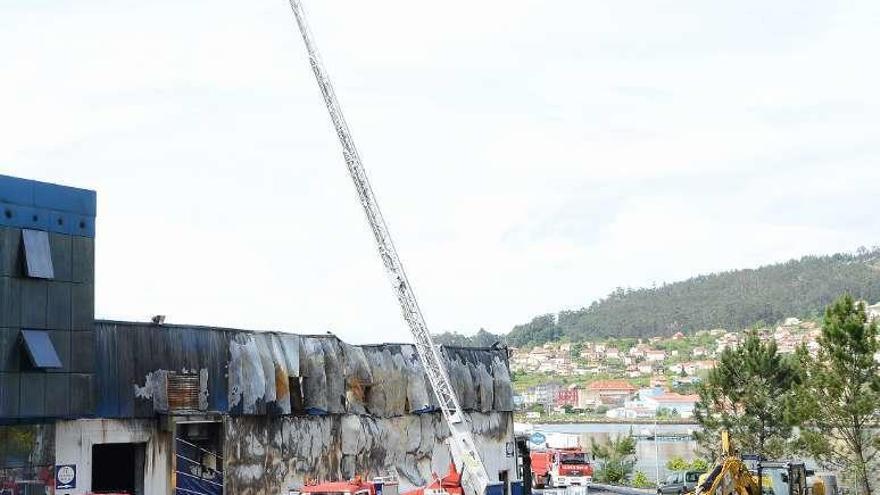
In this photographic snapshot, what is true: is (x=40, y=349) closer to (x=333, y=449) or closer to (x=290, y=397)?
(x=290, y=397)

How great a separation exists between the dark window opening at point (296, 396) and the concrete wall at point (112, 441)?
20.3 feet

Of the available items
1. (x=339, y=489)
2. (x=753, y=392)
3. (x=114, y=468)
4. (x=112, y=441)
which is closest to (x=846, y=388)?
(x=753, y=392)

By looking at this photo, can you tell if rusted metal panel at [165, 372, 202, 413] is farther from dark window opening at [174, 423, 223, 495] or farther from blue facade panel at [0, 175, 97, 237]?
blue facade panel at [0, 175, 97, 237]

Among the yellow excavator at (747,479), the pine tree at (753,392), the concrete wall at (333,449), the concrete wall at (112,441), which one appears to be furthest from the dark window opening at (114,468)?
the pine tree at (753,392)

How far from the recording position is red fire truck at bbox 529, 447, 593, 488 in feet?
196

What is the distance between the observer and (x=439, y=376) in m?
41.7

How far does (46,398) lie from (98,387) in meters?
3.02

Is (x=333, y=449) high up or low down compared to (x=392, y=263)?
down

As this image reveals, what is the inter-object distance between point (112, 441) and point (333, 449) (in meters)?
10.2

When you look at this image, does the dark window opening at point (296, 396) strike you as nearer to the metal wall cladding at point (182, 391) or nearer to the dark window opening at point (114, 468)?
the metal wall cladding at point (182, 391)

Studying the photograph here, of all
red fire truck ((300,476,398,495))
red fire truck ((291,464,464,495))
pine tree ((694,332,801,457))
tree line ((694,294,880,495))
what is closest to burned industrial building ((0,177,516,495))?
red fire truck ((291,464,464,495))

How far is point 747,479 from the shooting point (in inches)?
1299

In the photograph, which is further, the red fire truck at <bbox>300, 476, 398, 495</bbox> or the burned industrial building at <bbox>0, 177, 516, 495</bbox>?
the red fire truck at <bbox>300, 476, 398, 495</bbox>

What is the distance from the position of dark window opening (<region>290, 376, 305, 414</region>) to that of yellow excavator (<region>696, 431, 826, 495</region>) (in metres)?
14.4
